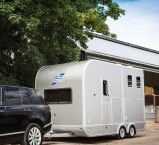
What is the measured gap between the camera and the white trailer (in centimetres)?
1479

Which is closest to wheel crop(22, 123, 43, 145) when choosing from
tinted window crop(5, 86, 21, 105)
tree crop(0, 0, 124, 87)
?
tinted window crop(5, 86, 21, 105)

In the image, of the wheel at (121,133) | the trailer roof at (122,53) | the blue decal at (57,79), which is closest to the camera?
the blue decal at (57,79)

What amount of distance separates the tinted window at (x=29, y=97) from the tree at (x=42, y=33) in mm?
3718

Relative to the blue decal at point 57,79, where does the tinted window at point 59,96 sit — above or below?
below

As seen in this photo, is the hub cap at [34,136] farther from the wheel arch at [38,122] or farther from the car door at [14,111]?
the car door at [14,111]

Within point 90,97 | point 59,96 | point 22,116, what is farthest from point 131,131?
point 22,116

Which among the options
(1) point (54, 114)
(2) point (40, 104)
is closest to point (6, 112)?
(2) point (40, 104)

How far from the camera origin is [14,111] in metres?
11.6

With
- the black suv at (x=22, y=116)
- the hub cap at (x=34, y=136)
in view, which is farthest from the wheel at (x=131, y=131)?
the hub cap at (x=34, y=136)

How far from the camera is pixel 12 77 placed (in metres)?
17.9

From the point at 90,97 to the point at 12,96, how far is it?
3.88m

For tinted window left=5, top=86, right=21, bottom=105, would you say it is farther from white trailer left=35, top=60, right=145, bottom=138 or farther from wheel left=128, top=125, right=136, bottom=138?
wheel left=128, top=125, right=136, bottom=138

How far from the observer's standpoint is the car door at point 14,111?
11.4m

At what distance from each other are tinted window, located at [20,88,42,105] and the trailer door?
11.8ft
